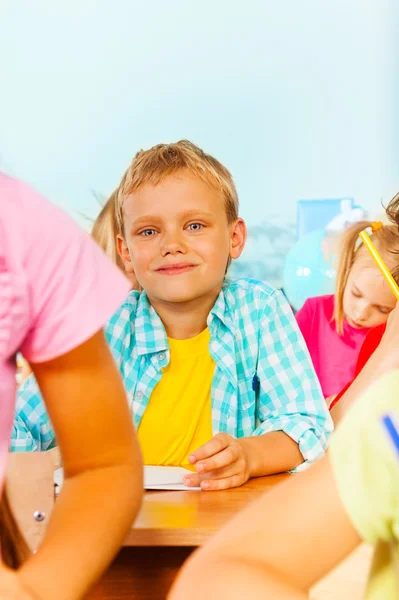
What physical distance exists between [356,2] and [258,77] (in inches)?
16.1

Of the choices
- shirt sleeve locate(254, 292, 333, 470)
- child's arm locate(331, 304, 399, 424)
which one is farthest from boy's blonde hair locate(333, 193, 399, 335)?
shirt sleeve locate(254, 292, 333, 470)

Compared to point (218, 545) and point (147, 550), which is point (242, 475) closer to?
point (147, 550)

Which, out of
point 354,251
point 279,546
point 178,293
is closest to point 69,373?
point 279,546

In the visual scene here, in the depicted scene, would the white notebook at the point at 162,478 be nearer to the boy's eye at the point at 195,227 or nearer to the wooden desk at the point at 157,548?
the wooden desk at the point at 157,548

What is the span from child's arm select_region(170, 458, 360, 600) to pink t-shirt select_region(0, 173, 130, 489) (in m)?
0.15

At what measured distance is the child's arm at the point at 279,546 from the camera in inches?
20.0

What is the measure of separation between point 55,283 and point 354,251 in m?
2.14

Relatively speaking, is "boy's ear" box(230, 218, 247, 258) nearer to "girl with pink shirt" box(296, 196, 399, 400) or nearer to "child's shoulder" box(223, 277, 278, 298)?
"child's shoulder" box(223, 277, 278, 298)

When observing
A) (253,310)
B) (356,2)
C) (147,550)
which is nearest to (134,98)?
(356,2)

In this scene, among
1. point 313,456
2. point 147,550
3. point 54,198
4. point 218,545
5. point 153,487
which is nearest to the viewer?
point 218,545

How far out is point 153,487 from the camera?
1.07 meters

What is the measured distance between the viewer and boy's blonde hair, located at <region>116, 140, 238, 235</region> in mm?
1591

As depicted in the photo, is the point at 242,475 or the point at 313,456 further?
the point at 313,456

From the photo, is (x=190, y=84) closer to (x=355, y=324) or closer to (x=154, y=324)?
(x=355, y=324)
